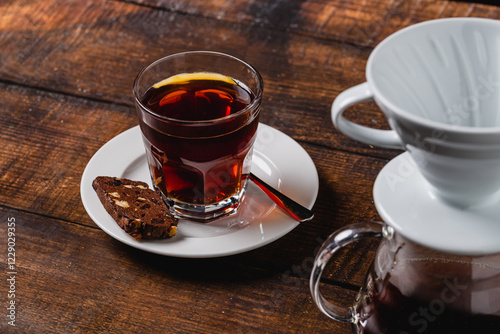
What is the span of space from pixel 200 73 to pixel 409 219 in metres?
0.43

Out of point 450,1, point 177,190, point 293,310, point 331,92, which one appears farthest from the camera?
point 450,1

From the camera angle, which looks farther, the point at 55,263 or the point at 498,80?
the point at 55,263

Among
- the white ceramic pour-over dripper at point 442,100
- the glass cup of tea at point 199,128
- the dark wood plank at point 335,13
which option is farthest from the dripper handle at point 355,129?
the dark wood plank at point 335,13

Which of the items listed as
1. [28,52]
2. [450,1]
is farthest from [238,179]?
[450,1]

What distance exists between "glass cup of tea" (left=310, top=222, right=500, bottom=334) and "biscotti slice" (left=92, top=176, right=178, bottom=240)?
216 millimetres

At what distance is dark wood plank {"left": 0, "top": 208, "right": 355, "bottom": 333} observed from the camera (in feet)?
2.07

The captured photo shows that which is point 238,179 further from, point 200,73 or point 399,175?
point 399,175

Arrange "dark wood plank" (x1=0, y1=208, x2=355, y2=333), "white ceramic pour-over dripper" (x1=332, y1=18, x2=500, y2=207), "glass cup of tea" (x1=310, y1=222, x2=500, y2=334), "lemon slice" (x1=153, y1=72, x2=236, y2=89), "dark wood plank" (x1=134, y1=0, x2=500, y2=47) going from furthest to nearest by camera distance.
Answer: "dark wood plank" (x1=134, y1=0, x2=500, y2=47) → "lemon slice" (x1=153, y1=72, x2=236, y2=89) → "dark wood plank" (x1=0, y1=208, x2=355, y2=333) → "glass cup of tea" (x1=310, y1=222, x2=500, y2=334) → "white ceramic pour-over dripper" (x1=332, y1=18, x2=500, y2=207)

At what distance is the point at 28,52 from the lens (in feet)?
3.63

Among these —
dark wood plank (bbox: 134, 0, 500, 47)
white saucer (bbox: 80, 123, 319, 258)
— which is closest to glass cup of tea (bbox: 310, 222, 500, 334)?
white saucer (bbox: 80, 123, 319, 258)

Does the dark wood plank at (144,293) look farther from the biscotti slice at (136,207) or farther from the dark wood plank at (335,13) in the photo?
the dark wood plank at (335,13)

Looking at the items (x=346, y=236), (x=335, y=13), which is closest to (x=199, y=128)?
(x=346, y=236)

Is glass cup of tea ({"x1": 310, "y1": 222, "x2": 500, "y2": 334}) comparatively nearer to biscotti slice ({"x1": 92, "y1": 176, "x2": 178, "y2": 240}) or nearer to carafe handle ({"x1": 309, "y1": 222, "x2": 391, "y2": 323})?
carafe handle ({"x1": 309, "y1": 222, "x2": 391, "y2": 323})

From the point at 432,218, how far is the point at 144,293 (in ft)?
1.11
